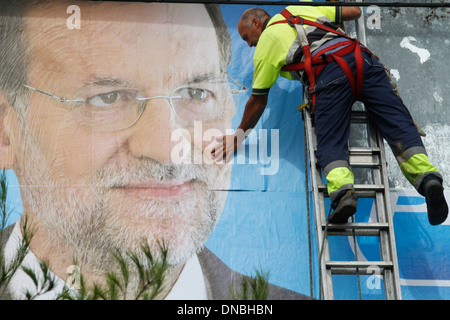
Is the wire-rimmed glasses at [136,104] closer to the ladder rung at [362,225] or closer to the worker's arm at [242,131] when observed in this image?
the worker's arm at [242,131]

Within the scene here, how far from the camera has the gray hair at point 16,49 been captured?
4141 mm

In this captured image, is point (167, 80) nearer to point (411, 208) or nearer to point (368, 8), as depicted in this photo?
point (368, 8)

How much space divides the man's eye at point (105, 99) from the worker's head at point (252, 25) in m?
0.86

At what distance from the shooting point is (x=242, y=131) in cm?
419

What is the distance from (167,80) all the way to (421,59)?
5.31 feet

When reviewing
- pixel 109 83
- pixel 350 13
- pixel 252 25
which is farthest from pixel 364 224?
pixel 109 83

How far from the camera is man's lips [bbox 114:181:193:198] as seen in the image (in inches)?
159

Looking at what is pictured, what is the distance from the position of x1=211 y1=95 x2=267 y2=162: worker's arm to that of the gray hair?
1.04 ft

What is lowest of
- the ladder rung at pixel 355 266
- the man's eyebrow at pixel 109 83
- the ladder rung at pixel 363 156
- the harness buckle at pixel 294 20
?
the ladder rung at pixel 355 266

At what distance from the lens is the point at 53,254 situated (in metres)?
3.92

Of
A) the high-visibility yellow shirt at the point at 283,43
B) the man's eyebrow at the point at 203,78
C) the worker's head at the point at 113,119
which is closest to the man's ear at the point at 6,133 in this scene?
the worker's head at the point at 113,119

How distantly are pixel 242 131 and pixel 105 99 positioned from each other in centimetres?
85

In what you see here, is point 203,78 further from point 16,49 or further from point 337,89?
point 16,49
